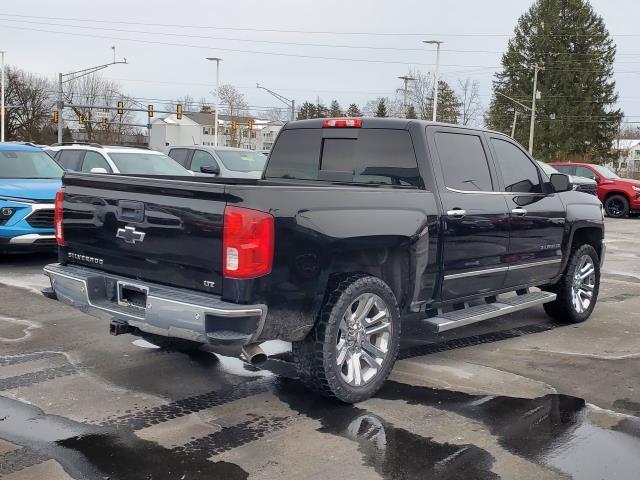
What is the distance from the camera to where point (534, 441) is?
412cm

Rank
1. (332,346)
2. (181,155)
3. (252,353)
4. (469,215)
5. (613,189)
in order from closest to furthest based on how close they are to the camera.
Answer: (252,353) < (332,346) < (469,215) < (181,155) < (613,189)

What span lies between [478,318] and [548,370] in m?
0.70

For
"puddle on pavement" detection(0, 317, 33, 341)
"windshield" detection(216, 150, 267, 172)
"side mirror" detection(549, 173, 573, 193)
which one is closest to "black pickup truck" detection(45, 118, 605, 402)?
"side mirror" detection(549, 173, 573, 193)

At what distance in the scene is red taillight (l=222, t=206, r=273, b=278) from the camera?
3.94m

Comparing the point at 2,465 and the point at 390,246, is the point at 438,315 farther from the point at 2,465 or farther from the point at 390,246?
the point at 2,465

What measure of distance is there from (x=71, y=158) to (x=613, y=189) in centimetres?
1743

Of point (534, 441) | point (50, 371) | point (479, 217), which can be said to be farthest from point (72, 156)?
point (534, 441)

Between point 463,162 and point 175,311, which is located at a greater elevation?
point 463,162

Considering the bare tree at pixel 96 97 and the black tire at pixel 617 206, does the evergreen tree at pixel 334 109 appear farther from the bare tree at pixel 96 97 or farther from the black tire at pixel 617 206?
the black tire at pixel 617 206

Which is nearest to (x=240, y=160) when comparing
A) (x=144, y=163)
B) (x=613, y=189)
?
(x=144, y=163)

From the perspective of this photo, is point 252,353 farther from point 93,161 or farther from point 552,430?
point 93,161

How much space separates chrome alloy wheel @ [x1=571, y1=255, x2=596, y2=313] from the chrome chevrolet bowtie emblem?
466cm

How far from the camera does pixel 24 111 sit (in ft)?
225

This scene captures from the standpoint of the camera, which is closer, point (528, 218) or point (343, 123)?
point (343, 123)
